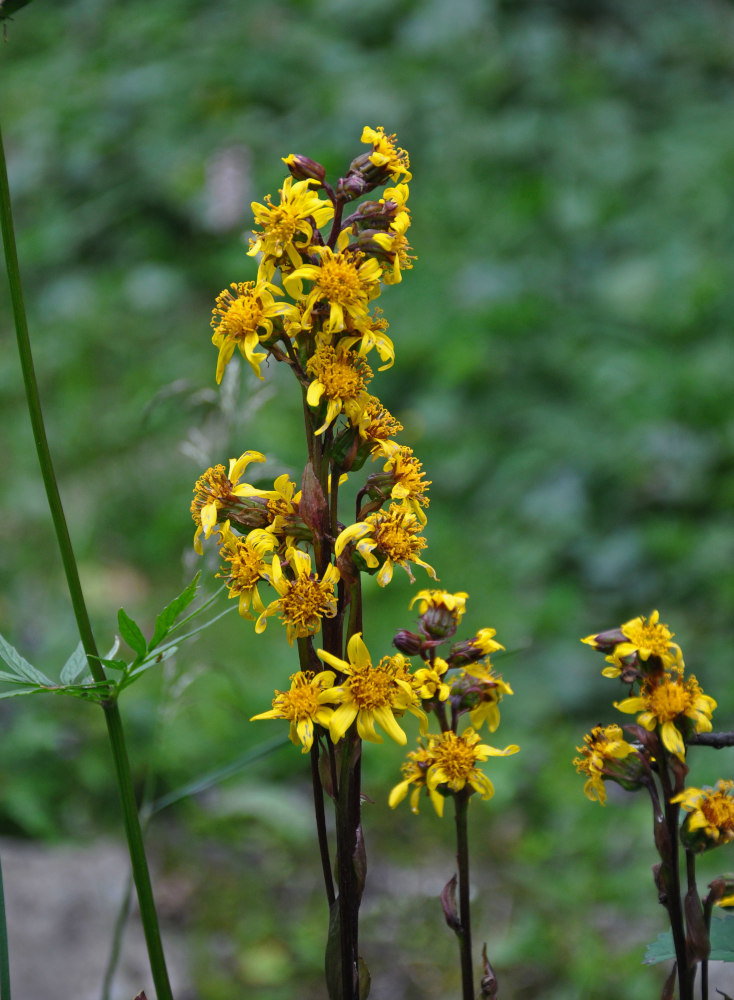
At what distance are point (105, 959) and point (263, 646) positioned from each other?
126 centimetres

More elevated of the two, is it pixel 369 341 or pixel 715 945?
pixel 369 341

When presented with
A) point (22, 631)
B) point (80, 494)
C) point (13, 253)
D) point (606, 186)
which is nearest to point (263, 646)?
point (22, 631)

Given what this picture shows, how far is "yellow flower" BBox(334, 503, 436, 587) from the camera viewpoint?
0.89m

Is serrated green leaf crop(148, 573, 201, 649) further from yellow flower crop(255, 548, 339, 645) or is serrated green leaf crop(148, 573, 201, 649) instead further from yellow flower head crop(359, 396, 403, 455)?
yellow flower head crop(359, 396, 403, 455)

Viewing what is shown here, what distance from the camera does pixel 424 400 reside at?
390 centimetres

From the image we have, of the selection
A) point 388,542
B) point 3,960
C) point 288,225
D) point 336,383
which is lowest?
point 3,960

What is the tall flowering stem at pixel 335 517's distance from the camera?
0.87 metres

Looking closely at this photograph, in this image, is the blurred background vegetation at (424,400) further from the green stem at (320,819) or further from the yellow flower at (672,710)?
the yellow flower at (672,710)

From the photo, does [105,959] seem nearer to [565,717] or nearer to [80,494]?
[565,717]

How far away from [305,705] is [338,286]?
39 cm

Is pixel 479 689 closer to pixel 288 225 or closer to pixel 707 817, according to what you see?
pixel 707 817

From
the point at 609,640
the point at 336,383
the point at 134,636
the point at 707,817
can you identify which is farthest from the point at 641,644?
the point at 134,636

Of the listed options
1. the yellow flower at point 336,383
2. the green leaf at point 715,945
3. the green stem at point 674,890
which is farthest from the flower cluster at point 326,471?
the green leaf at point 715,945

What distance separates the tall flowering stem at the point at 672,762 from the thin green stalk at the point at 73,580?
47 cm
